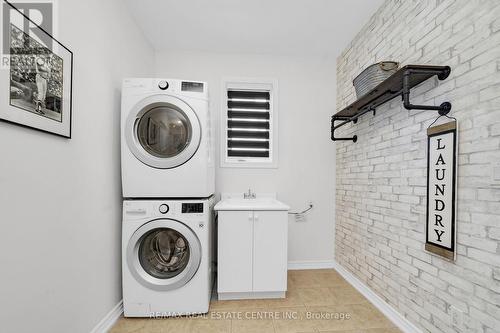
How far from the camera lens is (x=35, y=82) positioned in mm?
1123

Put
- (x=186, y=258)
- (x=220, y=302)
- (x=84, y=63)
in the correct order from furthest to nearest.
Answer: (x=220, y=302) → (x=186, y=258) → (x=84, y=63)

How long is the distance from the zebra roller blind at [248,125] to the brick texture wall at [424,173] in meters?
1.01

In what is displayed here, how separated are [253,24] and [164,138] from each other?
1.45 m

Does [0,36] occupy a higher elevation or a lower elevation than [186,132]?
higher

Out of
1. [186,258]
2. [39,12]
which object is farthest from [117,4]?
[186,258]

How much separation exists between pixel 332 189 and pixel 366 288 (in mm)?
1130

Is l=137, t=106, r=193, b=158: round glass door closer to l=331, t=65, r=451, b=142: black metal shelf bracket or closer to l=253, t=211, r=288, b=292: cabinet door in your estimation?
l=253, t=211, r=288, b=292: cabinet door

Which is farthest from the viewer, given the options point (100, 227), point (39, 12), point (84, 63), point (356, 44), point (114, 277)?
point (356, 44)

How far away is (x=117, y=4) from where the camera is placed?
6.23ft

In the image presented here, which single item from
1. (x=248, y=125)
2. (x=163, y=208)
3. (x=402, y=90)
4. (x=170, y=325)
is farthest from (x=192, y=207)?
(x=402, y=90)

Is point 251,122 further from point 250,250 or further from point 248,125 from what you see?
point 250,250

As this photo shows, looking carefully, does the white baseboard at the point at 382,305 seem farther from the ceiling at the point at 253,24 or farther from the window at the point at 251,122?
the ceiling at the point at 253,24

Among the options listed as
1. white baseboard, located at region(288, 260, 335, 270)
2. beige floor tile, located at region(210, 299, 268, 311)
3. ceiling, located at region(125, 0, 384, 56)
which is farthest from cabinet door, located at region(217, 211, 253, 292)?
ceiling, located at region(125, 0, 384, 56)

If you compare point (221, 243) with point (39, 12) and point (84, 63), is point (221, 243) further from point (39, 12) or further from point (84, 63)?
point (39, 12)
